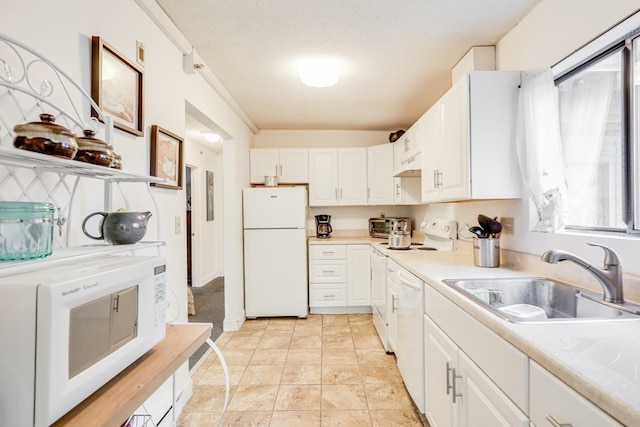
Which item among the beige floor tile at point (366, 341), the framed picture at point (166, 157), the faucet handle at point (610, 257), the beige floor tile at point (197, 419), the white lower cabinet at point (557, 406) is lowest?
the beige floor tile at point (197, 419)

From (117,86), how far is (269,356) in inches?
88.8

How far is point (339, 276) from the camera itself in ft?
11.7

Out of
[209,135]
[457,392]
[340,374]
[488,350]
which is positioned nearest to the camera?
[488,350]

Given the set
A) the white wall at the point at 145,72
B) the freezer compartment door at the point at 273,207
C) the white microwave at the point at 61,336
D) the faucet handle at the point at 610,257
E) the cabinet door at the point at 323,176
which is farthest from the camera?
the cabinet door at the point at 323,176

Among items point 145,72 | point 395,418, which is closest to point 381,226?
point 395,418

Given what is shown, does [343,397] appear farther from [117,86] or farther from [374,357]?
[117,86]

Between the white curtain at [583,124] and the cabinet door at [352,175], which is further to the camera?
the cabinet door at [352,175]

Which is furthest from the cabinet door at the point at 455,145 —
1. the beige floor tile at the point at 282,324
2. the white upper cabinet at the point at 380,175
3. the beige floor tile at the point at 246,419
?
the beige floor tile at the point at 282,324

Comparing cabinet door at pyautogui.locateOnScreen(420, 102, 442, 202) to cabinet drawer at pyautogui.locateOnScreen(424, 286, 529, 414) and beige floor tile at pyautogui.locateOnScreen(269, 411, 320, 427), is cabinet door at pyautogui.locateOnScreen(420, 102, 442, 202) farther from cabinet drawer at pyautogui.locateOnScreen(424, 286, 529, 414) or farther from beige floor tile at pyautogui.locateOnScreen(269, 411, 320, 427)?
beige floor tile at pyautogui.locateOnScreen(269, 411, 320, 427)

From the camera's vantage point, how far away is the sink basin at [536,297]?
3.86 ft

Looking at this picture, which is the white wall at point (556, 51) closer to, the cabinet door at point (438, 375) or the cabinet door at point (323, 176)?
the cabinet door at point (438, 375)

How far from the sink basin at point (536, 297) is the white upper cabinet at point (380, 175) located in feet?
7.63

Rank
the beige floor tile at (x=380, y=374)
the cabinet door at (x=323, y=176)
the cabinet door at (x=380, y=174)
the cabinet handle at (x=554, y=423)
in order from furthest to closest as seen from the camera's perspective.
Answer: the cabinet door at (x=323, y=176) → the cabinet door at (x=380, y=174) → the beige floor tile at (x=380, y=374) → the cabinet handle at (x=554, y=423)

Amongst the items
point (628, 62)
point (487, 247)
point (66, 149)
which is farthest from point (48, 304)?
point (628, 62)
